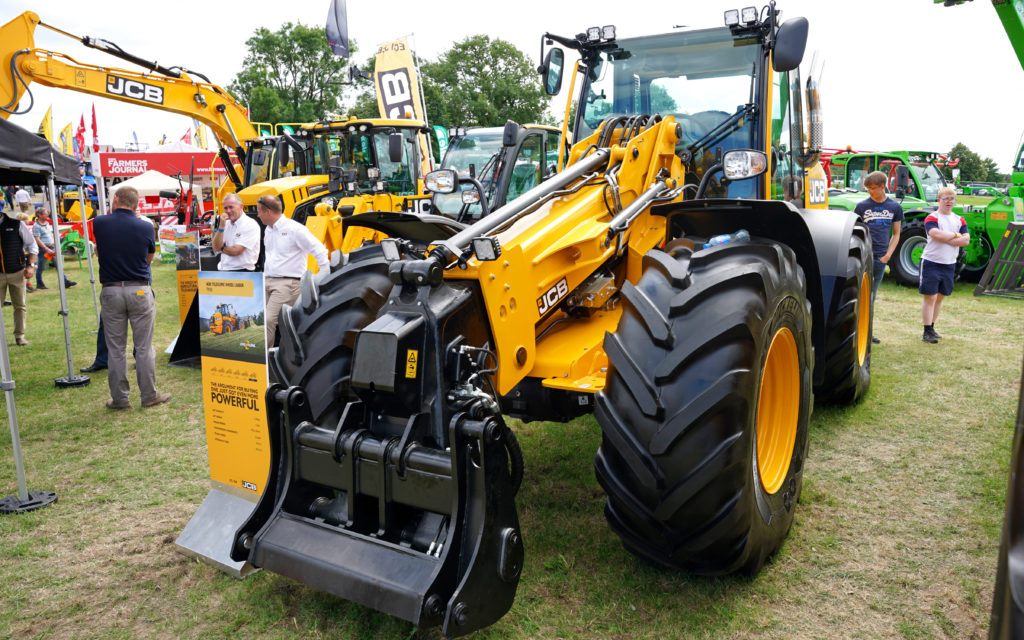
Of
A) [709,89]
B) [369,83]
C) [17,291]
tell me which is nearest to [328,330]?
[709,89]

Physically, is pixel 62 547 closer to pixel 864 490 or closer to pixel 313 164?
pixel 864 490

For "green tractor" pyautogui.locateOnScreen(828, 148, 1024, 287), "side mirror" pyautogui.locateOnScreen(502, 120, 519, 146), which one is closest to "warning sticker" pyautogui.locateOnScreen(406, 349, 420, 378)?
"side mirror" pyautogui.locateOnScreen(502, 120, 519, 146)

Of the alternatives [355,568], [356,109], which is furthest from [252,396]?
[356,109]

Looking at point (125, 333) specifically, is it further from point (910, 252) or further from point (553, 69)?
point (910, 252)

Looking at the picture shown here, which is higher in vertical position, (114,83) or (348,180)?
(114,83)

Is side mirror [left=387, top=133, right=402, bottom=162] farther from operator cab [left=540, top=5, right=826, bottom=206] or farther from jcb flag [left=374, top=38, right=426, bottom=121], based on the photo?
jcb flag [left=374, top=38, right=426, bottom=121]

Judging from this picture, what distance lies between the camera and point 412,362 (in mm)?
2639

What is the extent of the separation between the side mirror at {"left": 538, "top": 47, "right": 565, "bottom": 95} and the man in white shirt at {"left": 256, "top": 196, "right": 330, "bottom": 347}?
2351mm

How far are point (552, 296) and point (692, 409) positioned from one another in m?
0.96

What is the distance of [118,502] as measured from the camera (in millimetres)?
4363

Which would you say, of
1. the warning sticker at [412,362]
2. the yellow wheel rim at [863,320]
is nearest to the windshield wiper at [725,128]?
the yellow wheel rim at [863,320]

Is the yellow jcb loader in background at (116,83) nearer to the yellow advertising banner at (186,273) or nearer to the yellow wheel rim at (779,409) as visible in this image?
the yellow advertising banner at (186,273)

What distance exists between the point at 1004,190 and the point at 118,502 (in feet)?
44.7

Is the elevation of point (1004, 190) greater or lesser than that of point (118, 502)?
greater
